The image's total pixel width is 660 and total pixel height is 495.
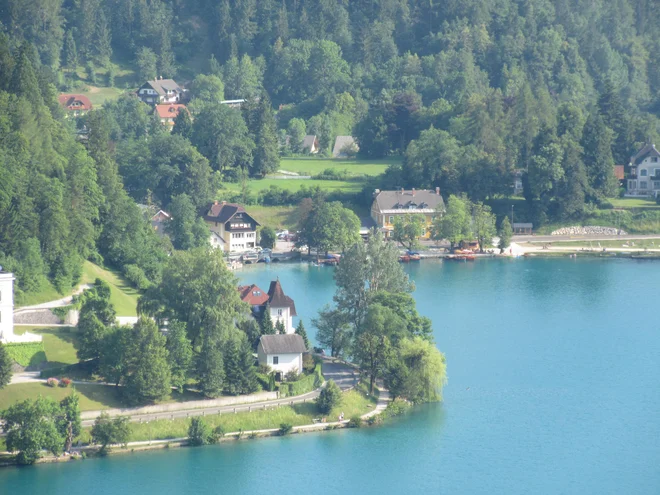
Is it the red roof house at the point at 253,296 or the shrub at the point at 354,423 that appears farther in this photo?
the red roof house at the point at 253,296

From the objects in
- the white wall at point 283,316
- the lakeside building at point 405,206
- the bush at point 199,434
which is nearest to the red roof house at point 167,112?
the lakeside building at point 405,206

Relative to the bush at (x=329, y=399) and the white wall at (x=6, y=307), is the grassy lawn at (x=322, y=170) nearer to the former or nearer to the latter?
the white wall at (x=6, y=307)

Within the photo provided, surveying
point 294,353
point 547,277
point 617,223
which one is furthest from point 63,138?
point 617,223

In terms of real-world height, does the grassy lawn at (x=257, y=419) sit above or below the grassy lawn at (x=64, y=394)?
below

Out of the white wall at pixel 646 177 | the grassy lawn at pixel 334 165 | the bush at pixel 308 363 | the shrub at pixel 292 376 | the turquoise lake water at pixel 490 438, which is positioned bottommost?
the turquoise lake water at pixel 490 438

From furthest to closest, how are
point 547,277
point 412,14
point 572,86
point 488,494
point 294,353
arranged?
point 412,14 → point 572,86 → point 547,277 → point 294,353 → point 488,494

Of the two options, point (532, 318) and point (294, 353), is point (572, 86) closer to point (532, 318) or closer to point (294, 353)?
point (532, 318)
